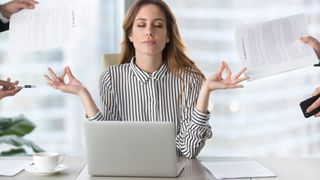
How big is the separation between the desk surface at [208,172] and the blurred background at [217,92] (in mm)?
1494

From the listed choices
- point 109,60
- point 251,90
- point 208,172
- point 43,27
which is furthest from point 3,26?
point 251,90

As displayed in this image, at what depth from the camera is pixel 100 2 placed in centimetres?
342

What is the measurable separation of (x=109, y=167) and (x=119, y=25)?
78.2 inches

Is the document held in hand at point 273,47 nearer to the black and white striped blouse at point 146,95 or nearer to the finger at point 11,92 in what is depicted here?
the black and white striped blouse at point 146,95

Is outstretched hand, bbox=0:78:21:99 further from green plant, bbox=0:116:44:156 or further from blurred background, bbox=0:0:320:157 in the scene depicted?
blurred background, bbox=0:0:320:157

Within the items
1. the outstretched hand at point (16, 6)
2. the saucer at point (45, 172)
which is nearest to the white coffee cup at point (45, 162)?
the saucer at point (45, 172)

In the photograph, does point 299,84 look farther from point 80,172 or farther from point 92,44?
point 80,172

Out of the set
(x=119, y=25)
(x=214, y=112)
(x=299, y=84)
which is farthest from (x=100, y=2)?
(x=299, y=84)

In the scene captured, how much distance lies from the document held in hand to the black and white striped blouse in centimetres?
48

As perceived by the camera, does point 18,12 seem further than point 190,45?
No

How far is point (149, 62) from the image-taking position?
90.1 inches

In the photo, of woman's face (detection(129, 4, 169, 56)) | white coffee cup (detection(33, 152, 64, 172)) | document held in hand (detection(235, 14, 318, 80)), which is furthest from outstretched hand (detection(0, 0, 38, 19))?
document held in hand (detection(235, 14, 318, 80))

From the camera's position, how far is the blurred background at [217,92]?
11.1ft

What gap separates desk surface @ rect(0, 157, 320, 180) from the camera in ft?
5.51
